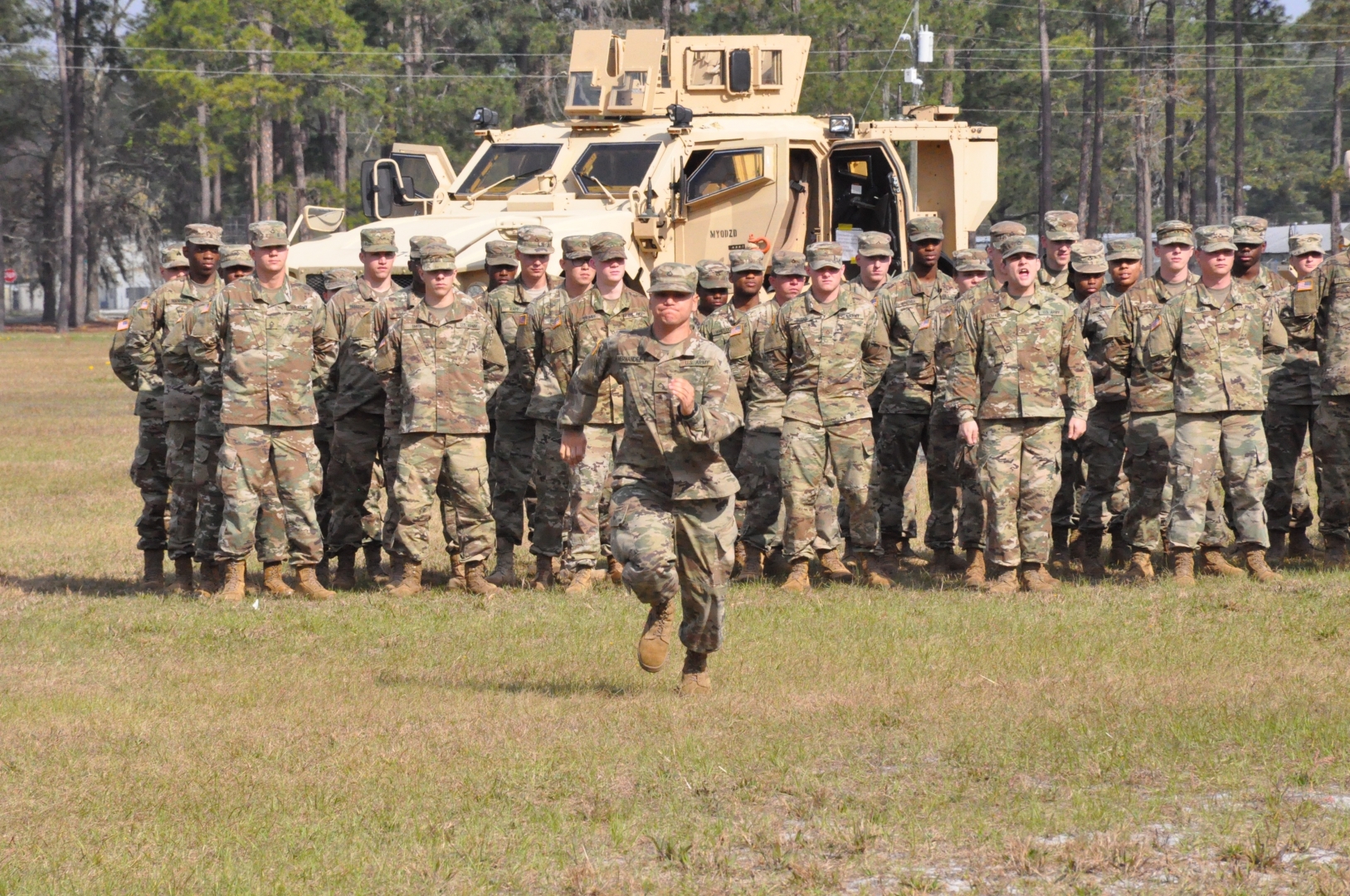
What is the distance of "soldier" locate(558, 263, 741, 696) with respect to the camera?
785 centimetres

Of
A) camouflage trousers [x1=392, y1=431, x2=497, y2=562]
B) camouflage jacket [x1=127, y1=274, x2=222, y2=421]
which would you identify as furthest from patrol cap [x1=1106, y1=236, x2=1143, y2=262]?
camouflage jacket [x1=127, y1=274, x2=222, y2=421]

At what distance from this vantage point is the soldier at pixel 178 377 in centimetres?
1108

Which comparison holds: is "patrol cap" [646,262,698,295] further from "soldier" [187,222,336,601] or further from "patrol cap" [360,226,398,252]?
"patrol cap" [360,226,398,252]

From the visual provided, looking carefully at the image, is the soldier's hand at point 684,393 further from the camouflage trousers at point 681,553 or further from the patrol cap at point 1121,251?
the patrol cap at point 1121,251

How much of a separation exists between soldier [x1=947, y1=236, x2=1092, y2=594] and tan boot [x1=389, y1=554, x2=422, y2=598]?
3358 mm

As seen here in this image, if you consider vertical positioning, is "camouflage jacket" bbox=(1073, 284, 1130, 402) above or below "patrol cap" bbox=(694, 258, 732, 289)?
below

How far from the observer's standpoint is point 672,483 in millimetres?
7938

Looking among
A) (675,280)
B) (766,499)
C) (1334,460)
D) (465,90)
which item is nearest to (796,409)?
(766,499)

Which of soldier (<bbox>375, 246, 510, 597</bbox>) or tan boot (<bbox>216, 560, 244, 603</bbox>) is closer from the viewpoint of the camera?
soldier (<bbox>375, 246, 510, 597</bbox>)

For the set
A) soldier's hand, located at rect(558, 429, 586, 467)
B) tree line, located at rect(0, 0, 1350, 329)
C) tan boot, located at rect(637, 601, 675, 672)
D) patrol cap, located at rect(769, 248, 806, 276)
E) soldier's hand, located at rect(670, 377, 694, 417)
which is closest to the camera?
soldier's hand, located at rect(670, 377, 694, 417)

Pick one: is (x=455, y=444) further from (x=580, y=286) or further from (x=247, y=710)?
(x=247, y=710)

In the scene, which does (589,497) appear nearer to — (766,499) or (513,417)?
(513,417)

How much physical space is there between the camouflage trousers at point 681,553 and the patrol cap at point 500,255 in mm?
4378

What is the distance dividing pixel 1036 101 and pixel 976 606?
168 feet
